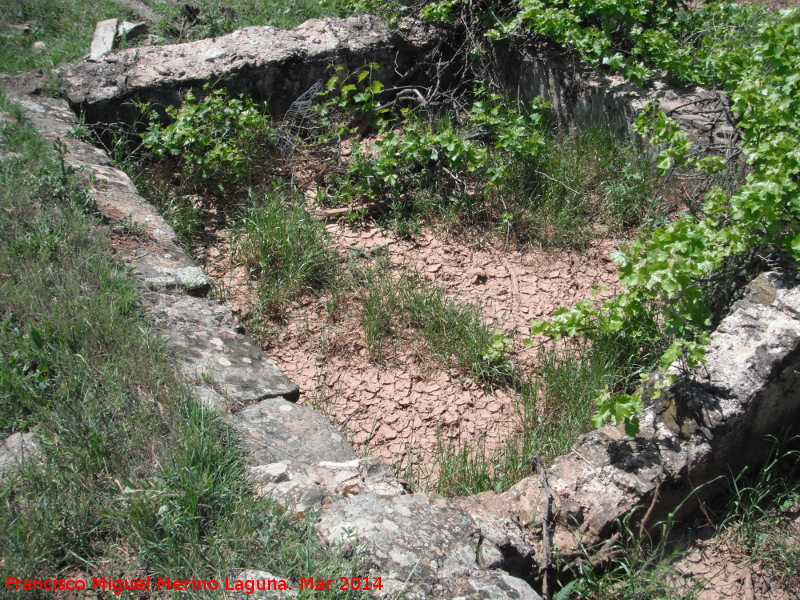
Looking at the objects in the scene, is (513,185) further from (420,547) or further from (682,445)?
(420,547)

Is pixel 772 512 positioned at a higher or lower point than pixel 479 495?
lower

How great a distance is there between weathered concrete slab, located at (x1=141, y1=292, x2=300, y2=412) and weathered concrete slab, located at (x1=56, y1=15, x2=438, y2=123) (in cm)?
216

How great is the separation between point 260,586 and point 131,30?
564 centimetres

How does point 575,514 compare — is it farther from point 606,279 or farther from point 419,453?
point 606,279

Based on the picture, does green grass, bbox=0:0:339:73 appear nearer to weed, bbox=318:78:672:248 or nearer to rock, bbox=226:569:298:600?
weed, bbox=318:78:672:248

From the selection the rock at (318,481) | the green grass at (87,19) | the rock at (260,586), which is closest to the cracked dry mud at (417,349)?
the rock at (318,481)

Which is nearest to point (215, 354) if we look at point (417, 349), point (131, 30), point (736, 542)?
point (417, 349)

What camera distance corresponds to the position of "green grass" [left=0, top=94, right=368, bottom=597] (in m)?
2.04

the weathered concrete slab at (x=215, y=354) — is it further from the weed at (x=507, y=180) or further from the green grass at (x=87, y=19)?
the green grass at (x=87, y=19)

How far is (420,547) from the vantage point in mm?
2115

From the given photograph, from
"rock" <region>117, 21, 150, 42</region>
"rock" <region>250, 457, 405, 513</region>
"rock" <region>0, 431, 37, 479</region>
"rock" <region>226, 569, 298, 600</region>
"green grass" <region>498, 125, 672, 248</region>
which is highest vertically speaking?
"rock" <region>117, 21, 150, 42</region>

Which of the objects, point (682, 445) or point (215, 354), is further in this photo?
point (215, 354)

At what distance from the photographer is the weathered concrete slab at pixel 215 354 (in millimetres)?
2805

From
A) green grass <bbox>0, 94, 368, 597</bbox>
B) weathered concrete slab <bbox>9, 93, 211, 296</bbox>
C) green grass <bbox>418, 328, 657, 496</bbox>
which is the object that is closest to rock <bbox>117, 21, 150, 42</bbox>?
weathered concrete slab <bbox>9, 93, 211, 296</bbox>
